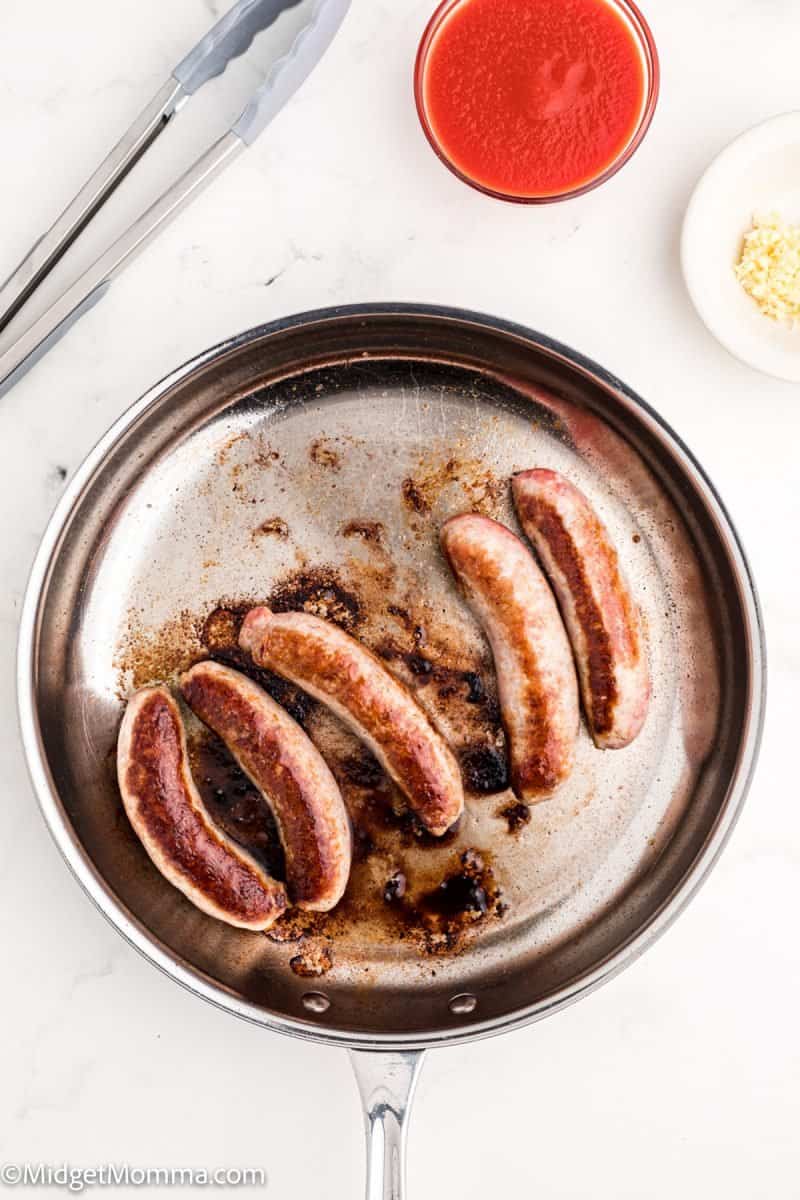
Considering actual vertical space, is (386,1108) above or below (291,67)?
below

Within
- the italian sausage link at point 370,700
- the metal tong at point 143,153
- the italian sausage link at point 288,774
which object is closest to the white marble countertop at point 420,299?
the metal tong at point 143,153

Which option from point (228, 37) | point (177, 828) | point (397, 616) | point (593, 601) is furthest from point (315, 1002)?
point (228, 37)

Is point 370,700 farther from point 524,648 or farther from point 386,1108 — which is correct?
point 386,1108

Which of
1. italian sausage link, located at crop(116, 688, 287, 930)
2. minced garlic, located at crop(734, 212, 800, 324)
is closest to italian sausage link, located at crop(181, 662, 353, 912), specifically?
italian sausage link, located at crop(116, 688, 287, 930)

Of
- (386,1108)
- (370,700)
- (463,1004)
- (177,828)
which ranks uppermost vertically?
(370,700)

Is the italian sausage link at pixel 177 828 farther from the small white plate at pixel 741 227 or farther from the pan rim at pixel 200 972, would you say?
the small white plate at pixel 741 227

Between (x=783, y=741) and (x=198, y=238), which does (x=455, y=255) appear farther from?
(x=783, y=741)

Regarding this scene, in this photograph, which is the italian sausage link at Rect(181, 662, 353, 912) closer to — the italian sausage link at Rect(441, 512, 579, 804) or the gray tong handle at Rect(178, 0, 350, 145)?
the italian sausage link at Rect(441, 512, 579, 804)
